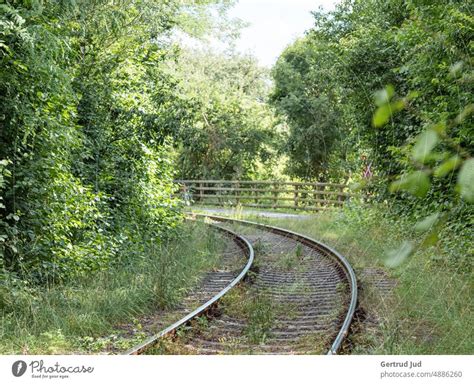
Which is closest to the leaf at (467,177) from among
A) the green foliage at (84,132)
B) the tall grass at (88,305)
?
the tall grass at (88,305)

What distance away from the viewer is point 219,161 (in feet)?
36.3

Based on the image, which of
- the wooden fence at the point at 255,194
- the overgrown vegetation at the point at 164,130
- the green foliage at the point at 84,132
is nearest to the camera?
the overgrown vegetation at the point at 164,130

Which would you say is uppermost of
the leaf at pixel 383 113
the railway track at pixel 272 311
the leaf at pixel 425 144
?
the leaf at pixel 383 113

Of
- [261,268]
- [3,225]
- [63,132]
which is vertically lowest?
[261,268]

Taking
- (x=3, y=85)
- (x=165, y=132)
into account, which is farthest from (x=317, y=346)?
(x=165, y=132)

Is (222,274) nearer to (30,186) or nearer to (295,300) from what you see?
(295,300)

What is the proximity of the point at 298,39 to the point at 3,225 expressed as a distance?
160 inches

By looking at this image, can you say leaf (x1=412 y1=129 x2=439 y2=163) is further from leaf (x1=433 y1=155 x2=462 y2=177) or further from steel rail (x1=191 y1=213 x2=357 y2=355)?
steel rail (x1=191 y1=213 x2=357 y2=355)

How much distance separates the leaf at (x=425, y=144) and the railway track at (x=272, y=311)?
2.51 meters

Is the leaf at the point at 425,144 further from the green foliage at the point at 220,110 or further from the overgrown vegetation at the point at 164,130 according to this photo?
the green foliage at the point at 220,110

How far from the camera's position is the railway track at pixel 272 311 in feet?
12.3

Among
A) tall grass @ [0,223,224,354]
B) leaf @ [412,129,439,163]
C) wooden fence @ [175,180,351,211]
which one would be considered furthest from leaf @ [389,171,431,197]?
wooden fence @ [175,180,351,211]

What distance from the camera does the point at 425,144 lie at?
1.00 metres

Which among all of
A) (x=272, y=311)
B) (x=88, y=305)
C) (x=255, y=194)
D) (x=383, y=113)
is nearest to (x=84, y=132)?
(x=88, y=305)
